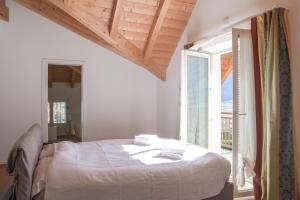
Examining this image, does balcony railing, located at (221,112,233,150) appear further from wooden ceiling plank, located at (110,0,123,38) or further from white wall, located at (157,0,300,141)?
wooden ceiling plank, located at (110,0,123,38)

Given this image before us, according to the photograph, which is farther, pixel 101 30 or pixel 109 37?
pixel 109 37

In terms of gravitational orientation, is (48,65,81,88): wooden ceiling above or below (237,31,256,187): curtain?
above

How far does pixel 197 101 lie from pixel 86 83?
2.21m

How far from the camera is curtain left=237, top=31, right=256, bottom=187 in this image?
9.58 feet

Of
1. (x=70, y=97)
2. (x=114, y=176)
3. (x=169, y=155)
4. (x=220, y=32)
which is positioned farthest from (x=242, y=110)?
(x=70, y=97)

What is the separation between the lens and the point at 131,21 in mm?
4312

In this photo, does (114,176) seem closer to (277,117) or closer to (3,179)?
(277,117)

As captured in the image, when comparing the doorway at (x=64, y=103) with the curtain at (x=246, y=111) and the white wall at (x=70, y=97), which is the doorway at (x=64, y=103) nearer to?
the white wall at (x=70, y=97)

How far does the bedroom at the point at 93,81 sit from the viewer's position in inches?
184

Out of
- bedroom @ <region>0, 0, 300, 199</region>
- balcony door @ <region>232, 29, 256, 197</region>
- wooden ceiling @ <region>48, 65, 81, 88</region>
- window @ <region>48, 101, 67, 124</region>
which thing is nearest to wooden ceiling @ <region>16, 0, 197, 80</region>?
bedroom @ <region>0, 0, 300, 199</region>

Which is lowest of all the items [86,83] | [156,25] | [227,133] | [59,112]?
[227,133]

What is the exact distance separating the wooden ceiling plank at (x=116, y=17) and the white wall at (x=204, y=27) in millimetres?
1235

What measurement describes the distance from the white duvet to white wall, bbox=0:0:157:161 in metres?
2.61

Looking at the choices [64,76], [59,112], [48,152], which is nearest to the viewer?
[48,152]
